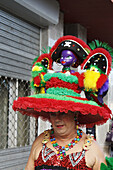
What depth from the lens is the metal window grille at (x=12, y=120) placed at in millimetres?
4305

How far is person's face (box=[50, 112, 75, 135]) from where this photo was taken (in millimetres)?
2537

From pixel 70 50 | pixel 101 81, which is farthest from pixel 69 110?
pixel 70 50

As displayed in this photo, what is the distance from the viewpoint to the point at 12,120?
448 cm

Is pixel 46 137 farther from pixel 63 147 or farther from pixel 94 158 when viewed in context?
pixel 94 158

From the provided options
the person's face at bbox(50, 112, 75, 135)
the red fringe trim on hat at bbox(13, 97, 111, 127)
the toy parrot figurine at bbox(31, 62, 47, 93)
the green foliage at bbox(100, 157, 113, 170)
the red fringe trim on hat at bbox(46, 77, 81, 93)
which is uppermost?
the toy parrot figurine at bbox(31, 62, 47, 93)

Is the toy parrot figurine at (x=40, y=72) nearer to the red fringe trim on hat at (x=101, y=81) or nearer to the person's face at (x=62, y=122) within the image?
the person's face at (x=62, y=122)

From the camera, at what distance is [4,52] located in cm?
428

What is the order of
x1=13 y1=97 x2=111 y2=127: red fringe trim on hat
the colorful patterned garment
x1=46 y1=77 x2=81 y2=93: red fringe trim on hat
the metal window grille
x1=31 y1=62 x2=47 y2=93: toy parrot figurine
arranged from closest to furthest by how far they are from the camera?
x1=13 y1=97 x2=111 y2=127: red fringe trim on hat < the colorful patterned garment < x1=46 y1=77 x2=81 y2=93: red fringe trim on hat < x1=31 y1=62 x2=47 y2=93: toy parrot figurine < the metal window grille

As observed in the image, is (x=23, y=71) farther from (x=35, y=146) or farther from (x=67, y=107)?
(x=67, y=107)

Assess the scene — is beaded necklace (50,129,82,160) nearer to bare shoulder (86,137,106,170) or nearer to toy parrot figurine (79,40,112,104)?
bare shoulder (86,137,106,170)

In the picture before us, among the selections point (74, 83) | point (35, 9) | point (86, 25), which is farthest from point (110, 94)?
point (74, 83)

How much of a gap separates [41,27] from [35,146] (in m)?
3.00

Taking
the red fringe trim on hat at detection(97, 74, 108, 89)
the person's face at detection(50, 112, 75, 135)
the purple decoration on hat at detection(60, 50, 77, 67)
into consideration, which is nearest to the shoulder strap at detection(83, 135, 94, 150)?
the person's face at detection(50, 112, 75, 135)

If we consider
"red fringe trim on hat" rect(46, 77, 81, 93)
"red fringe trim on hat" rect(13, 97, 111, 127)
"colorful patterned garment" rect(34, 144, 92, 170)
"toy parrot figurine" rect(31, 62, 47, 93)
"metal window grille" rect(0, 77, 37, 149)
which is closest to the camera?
"red fringe trim on hat" rect(13, 97, 111, 127)
